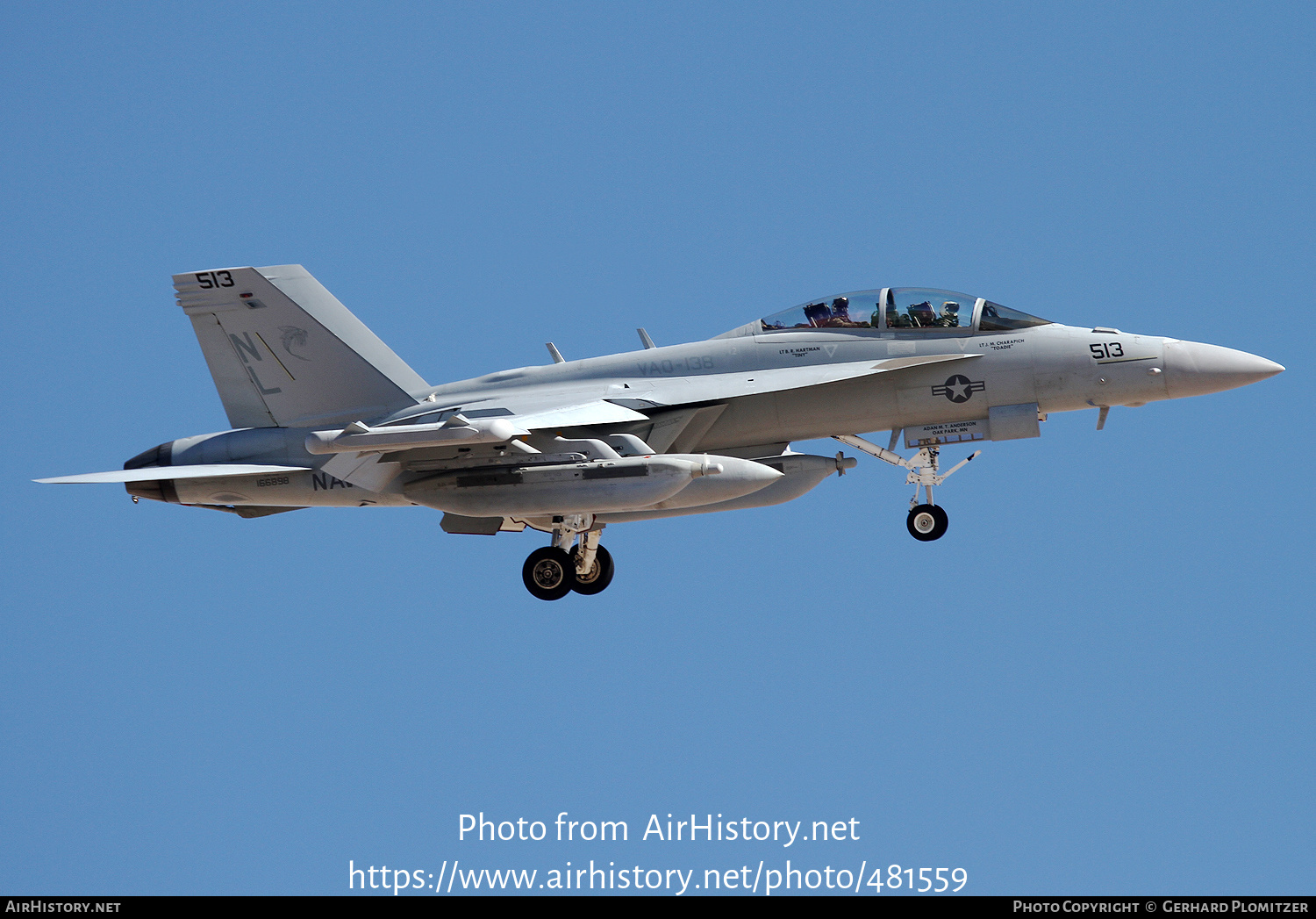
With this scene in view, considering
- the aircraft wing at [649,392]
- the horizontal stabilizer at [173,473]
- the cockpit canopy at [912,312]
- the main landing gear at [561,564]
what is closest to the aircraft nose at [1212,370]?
the cockpit canopy at [912,312]

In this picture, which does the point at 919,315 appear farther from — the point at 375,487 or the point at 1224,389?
the point at 375,487

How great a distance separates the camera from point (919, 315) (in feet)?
62.8

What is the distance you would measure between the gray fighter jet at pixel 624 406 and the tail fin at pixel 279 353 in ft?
0.07

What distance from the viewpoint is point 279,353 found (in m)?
20.2

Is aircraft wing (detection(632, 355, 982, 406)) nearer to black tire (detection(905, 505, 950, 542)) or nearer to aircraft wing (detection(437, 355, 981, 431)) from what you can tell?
aircraft wing (detection(437, 355, 981, 431))

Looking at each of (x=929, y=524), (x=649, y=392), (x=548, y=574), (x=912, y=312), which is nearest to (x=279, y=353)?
(x=548, y=574)

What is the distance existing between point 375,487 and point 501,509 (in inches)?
65.7

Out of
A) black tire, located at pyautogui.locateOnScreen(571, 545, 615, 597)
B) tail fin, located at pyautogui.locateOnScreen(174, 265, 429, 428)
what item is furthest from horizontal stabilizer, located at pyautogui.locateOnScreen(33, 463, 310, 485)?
black tire, located at pyautogui.locateOnScreen(571, 545, 615, 597)

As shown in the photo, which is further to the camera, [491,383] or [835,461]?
[491,383]

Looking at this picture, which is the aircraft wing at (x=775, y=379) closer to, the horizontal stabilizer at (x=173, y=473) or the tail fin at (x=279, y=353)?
the tail fin at (x=279, y=353)

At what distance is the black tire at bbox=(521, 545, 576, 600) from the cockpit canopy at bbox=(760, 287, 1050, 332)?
4.02 metres
